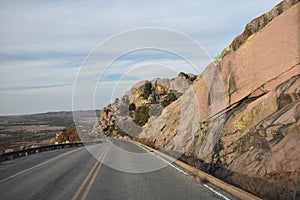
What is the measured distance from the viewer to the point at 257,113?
1309 centimetres

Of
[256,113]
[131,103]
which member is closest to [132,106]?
[131,103]

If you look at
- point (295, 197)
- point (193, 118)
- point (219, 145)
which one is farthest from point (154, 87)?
point (295, 197)

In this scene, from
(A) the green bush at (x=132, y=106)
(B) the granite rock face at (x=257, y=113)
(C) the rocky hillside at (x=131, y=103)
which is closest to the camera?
(B) the granite rock face at (x=257, y=113)

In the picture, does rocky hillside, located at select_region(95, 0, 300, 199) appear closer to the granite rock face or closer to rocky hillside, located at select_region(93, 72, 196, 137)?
the granite rock face

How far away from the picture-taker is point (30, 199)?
8.95 meters

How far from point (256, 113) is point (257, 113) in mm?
66

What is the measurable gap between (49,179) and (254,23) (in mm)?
13966

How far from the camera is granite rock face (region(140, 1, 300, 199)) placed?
9289 mm

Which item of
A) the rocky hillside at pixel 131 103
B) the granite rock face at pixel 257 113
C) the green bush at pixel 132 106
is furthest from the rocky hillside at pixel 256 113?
the green bush at pixel 132 106

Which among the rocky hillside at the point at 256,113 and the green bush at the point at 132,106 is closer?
the rocky hillside at the point at 256,113

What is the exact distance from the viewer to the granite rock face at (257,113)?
30.5ft

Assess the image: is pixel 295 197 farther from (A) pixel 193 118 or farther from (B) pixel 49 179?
(A) pixel 193 118

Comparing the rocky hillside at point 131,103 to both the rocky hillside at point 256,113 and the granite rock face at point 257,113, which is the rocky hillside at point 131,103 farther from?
the granite rock face at point 257,113

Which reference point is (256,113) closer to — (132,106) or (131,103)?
(132,106)
